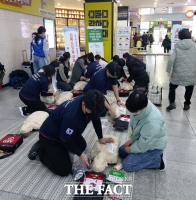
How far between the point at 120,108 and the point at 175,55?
1240 millimetres

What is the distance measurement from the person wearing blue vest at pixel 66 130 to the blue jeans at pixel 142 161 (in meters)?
0.32

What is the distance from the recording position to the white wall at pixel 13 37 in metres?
5.19

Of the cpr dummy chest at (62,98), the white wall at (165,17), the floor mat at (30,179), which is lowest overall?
the floor mat at (30,179)

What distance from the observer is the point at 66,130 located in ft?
5.25

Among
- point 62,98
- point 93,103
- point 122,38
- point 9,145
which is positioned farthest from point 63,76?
point 122,38

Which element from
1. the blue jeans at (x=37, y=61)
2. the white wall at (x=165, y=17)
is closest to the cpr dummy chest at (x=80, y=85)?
the blue jeans at (x=37, y=61)

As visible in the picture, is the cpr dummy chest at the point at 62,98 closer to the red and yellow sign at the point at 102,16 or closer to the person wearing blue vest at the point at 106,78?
the person wearing blue vest at the point at 106,78

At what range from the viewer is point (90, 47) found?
6902mm

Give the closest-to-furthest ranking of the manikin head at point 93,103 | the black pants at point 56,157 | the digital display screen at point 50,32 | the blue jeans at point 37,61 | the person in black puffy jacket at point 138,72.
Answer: the manikin head at point 93,103
the black pants at point 56,157
the person in black puffy jacket at point 138,72
the blue jeans at point 37,61
the digital display screen at point 50,32

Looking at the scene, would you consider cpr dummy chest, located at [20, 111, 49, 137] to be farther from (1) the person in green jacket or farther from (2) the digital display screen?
(2) the digital display screen

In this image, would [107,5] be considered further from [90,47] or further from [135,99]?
[135,99]

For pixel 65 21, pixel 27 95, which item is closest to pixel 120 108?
pixel 27 95

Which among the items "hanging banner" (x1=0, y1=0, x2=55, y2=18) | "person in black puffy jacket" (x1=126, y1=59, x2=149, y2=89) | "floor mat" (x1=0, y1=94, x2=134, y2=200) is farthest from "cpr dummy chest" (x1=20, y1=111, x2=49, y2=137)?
"hanging banner" (x1=0, y1=0, x2=55, y2=18)

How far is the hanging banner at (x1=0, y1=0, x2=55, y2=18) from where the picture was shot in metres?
5.20
